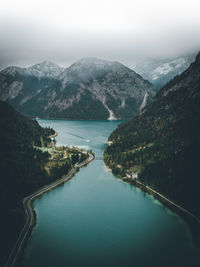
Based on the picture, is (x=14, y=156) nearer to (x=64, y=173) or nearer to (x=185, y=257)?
(x=64, y=173)

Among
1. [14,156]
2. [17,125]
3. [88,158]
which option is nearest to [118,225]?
[14,156]

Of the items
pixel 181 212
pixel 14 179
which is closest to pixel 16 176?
pixel 14 179

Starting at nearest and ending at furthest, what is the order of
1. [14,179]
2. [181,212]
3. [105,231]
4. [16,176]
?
[105,231] < [181,212] < [14,179] < [16,176]

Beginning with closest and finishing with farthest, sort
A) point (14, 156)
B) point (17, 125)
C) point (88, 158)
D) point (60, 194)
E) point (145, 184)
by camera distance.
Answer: point (60, 194) → point (145, 184) → point (14, 156) → point (88, 158) → point (17, 125)

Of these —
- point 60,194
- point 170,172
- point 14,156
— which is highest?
point 14,156

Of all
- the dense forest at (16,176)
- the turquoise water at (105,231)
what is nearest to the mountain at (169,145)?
the turquoise water at (105,231)

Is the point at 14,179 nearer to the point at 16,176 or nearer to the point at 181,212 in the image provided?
the point at 16,176
